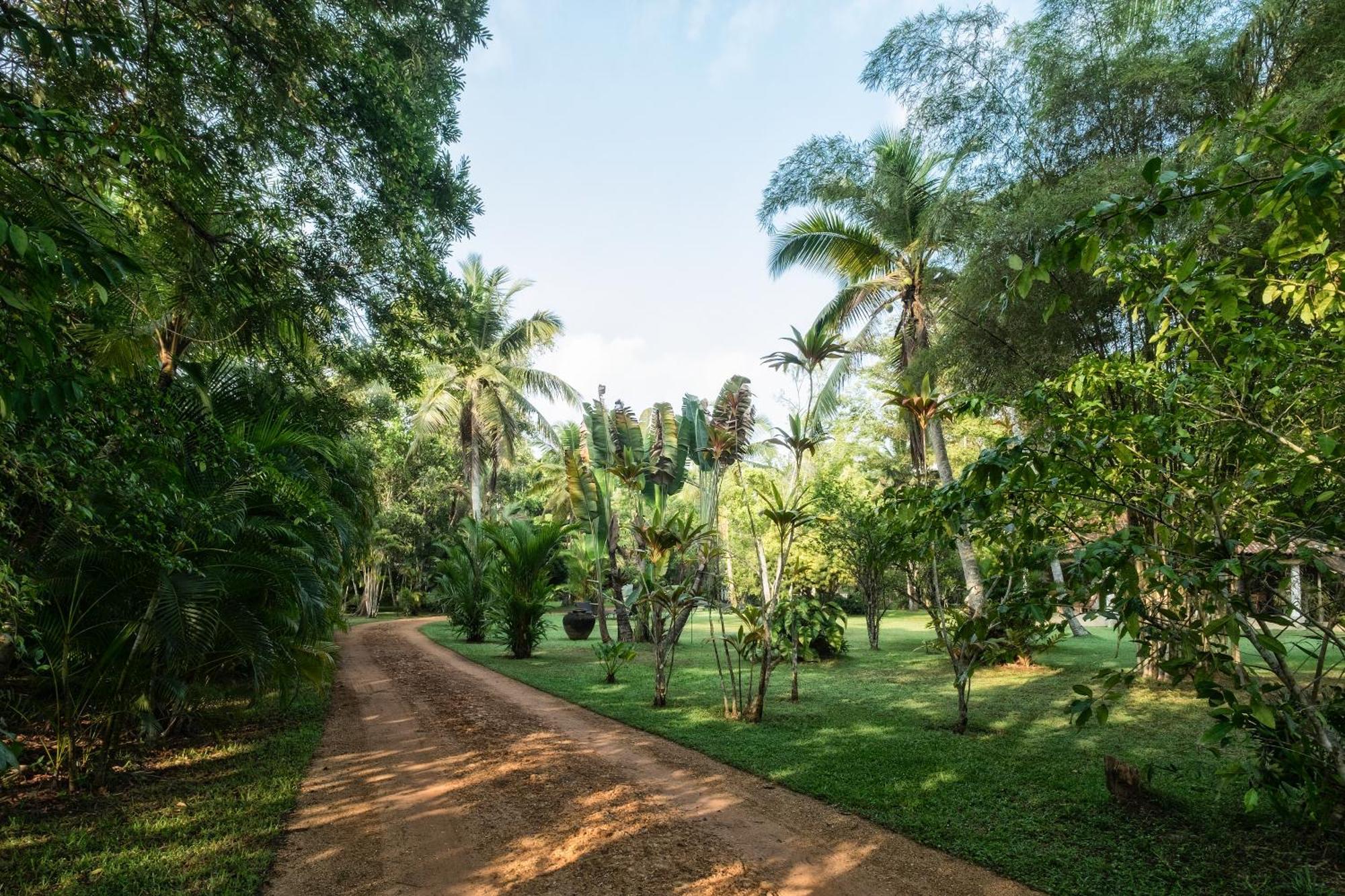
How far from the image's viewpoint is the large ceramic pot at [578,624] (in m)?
22.3

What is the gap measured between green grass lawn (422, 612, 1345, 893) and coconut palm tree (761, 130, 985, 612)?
3882 millimetres

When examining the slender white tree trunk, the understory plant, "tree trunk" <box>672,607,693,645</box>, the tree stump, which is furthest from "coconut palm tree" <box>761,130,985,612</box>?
the slender white tree trunk

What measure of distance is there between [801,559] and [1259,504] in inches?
535

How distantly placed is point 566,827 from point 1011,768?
3.95 meters

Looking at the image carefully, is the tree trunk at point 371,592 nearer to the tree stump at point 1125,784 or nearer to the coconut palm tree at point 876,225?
the coconut palm tree at point 876,225

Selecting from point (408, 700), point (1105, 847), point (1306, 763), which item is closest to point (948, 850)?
point (1105, 847)

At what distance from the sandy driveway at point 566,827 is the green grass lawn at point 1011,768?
1.32ft

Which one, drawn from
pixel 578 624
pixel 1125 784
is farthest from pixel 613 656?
pixel 578 624

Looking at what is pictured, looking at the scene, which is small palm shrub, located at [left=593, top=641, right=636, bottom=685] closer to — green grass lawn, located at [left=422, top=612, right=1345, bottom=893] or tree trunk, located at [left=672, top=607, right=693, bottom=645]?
green grass lawn, located at [left=422, top=612, right=1345, bottom=893]

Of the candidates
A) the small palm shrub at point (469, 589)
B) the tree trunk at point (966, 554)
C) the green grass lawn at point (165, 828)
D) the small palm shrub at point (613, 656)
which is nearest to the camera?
the green grass lawn at point (165, 828)

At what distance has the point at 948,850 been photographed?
13.8 ft

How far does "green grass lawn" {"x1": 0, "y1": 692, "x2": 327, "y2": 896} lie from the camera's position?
3.84 m

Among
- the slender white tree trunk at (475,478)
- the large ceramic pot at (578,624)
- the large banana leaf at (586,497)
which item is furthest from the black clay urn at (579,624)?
the slender white tree trunk at (475,478)

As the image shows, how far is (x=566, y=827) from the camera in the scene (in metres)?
4.65
